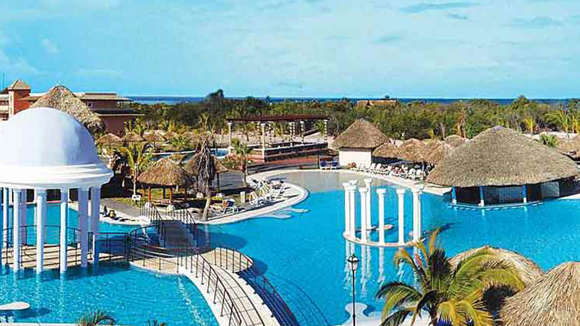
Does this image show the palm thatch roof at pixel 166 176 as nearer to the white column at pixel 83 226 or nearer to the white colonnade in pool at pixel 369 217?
the white colonnade in pool at pixel 369 217

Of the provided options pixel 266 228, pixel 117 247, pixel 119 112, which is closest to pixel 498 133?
pixel 266 228

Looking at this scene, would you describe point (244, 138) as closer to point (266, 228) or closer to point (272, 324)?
point (266, 228)

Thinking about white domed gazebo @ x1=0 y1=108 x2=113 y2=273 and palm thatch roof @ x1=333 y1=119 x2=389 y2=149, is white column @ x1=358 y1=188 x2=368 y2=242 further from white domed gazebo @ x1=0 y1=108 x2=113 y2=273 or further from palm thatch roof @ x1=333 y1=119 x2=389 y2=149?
palm thatch roof @ x1=333 y1=119 x2=389 y2=149

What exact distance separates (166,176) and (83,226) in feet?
27.3

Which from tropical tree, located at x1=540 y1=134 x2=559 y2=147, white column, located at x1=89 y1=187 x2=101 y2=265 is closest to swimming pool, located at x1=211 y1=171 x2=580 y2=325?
white column, located at x1=89 y1=187 x2=101 y2=265

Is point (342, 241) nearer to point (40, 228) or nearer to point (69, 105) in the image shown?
point (40, 228)

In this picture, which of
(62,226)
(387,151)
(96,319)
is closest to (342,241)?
(62,226)

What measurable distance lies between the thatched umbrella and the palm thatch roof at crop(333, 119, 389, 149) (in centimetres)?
1502

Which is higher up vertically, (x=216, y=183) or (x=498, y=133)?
(x=498, y=133)

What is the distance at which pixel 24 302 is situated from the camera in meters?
14.3

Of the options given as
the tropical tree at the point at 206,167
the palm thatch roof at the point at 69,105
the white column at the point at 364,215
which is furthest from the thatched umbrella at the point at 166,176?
the white column at the point at 364,215

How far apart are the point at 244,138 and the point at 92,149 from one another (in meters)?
46.2

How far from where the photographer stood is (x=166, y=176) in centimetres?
2530

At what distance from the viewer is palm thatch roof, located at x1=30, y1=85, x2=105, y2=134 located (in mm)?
30070
